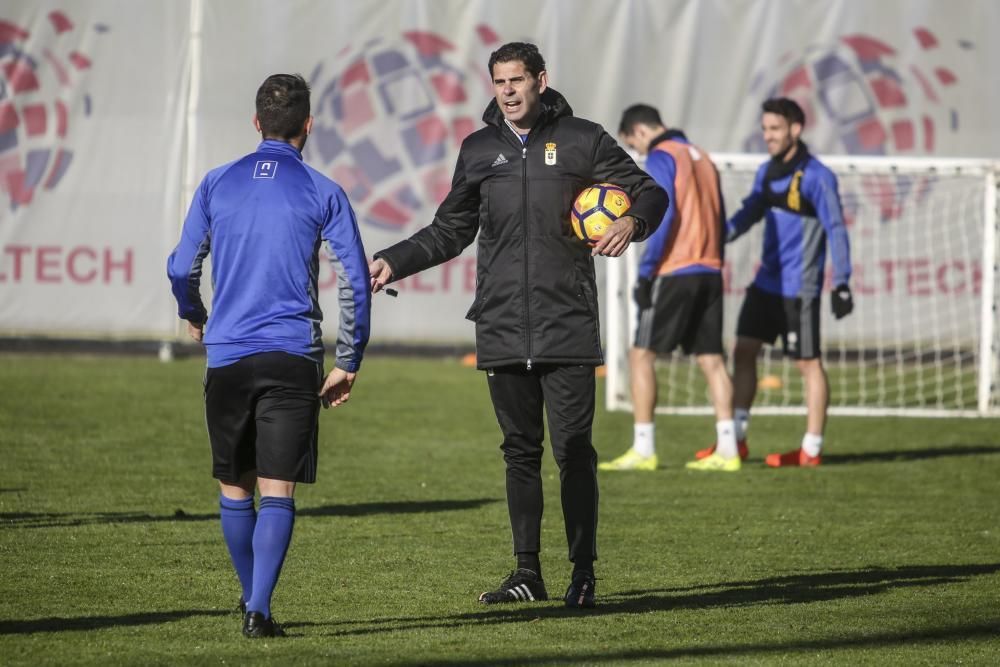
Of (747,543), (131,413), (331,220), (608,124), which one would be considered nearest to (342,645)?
(331,220)

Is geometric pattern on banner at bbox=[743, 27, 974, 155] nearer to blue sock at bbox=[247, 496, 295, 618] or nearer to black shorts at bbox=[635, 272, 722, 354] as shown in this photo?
black shorts at bbox=[635, 272, 722, 354]

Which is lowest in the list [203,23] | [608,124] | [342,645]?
[342,645]

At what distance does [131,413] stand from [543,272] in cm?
757

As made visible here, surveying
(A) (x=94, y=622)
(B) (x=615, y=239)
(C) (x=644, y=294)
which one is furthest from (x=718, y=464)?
(A) (x=94, y=622)

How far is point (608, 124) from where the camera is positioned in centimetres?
1733

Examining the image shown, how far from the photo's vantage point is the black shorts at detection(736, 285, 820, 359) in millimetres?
10875

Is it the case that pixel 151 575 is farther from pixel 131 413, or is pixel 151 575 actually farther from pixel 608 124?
pixel 608 124

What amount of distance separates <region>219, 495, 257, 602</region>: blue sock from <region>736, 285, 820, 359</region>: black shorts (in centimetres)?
612

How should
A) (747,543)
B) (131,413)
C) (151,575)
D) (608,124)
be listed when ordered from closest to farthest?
(151,575)
(747,543)
(131,413)
(608,124)

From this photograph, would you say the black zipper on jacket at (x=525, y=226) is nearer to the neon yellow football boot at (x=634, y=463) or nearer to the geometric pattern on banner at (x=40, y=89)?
the neon yellow football boot at (x=634, y=463)

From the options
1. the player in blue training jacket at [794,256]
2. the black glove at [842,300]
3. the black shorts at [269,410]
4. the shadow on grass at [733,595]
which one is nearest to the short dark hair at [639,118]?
the player in blue training jacket at [794,256]

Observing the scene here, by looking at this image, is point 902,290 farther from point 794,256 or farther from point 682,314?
point 682,314

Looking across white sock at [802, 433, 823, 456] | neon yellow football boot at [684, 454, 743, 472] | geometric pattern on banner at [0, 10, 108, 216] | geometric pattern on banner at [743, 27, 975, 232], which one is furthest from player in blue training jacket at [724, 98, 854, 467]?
geometric pattern on banner at [0, 10, 108, 216]

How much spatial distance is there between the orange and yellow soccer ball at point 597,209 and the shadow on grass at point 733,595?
1387 mm
